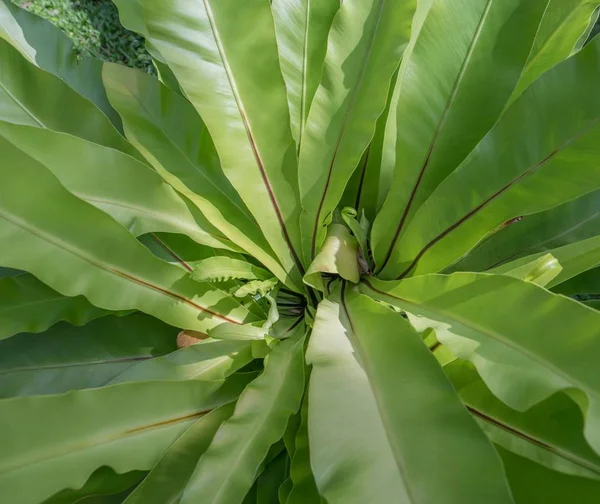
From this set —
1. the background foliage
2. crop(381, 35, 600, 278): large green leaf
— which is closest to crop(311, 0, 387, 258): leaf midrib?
crop(381, 35, 600, 278): large green leaf

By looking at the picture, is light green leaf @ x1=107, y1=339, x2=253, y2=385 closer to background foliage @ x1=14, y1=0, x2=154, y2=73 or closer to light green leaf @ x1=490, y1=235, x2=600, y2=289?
light green leaf @ x1=490, y1=235, x2=600, y2=289

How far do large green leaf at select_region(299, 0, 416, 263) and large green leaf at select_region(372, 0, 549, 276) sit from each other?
1.7 inches

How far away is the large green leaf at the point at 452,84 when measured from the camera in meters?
0.55

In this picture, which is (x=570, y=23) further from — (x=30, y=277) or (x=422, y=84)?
(x=30, y=277)

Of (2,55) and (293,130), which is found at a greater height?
(2,55)

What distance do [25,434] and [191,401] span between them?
157 mm

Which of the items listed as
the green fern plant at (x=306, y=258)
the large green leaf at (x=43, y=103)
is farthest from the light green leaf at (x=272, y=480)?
the large green leaf at (x=43, y=103)

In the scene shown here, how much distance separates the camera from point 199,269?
A: 575mm

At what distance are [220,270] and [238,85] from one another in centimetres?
21

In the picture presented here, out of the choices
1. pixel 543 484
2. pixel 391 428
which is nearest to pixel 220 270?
pixel 391 428

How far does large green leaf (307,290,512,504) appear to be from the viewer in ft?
1.26

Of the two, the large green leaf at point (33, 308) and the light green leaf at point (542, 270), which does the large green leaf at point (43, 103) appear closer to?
the large green leaf at point (33, 308)

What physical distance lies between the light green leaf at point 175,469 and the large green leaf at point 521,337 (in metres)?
0.26

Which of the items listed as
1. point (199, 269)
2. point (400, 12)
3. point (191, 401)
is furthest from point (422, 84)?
point (191, 401)
